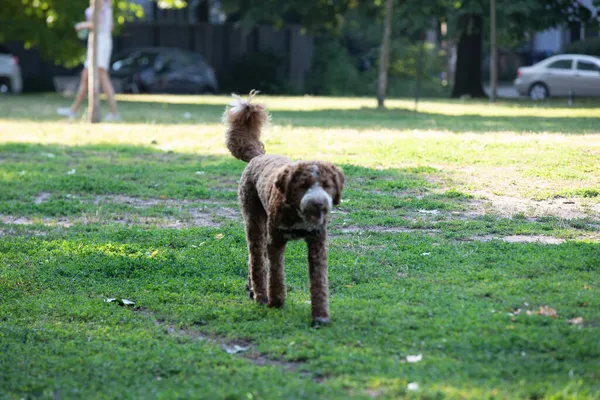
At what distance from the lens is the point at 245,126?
20.6ft

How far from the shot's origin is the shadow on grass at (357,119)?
15383 mm

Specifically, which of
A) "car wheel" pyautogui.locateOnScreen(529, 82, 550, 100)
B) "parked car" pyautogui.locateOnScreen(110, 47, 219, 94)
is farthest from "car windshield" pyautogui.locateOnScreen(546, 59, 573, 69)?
"parked car" pyautogui.locateOnScreen(110, 47, 219, 94)

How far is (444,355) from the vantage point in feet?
15.8

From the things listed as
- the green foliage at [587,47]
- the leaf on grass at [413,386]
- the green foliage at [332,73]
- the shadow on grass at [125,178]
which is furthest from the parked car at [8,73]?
the leaf on grass at [413,386]

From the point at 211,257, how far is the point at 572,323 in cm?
301

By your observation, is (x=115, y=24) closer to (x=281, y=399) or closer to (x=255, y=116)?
(x=255, y=116)

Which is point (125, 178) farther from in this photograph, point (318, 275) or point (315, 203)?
point (315, 203)

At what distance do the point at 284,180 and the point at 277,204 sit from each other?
21 centimetres

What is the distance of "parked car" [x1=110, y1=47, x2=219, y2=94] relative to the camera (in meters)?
32.3

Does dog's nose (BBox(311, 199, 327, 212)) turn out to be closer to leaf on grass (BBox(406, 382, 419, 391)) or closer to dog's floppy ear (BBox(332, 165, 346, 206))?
dog's floppy ear (BBox(332, 165, 346, 206))

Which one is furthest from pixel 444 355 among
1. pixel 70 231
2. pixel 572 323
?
pixel 70 231

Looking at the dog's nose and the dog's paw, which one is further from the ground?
the dog's nose

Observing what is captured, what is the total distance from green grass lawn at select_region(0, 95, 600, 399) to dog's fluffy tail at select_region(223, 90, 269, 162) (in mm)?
966

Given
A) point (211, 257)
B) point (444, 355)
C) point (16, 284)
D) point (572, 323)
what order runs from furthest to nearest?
1. point (211, 257)
2. point (16, 284)
3. point (572, 323)
4. point (444, 355)
